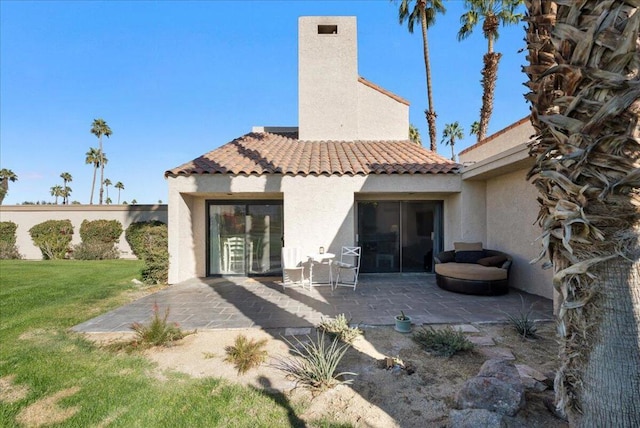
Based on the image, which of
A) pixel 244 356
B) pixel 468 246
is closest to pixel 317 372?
pixel 244 356

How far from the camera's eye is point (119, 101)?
647 inches

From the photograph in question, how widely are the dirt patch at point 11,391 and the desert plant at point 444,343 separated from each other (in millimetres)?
5235

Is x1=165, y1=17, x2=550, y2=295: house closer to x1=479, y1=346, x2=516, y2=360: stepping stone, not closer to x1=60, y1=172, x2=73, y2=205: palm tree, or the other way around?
x1=479, y1=346, x2=516, y2=360: stepping stone

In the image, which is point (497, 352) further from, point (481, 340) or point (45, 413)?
point (45, 413)

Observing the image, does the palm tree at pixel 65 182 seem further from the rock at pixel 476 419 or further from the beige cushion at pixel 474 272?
the rock at pixel 476 419

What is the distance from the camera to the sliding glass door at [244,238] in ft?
33.9

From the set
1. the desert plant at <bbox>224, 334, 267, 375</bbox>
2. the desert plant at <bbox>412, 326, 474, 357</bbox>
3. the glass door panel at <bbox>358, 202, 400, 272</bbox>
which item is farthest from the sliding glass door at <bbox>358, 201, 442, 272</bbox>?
the desert plant at <bbox>224, 334, 267, 375</bbox>

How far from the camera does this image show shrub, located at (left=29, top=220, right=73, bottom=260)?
16141 mm

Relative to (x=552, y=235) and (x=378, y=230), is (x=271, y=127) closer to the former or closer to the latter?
(x=378, y=230)

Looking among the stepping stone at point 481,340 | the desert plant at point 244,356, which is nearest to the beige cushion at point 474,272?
the stepping stone at point 481,340

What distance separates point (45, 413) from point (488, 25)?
19.6m

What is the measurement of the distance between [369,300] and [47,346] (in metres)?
6.18

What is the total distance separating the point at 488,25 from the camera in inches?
554

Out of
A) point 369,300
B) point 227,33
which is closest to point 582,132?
point 369,300
